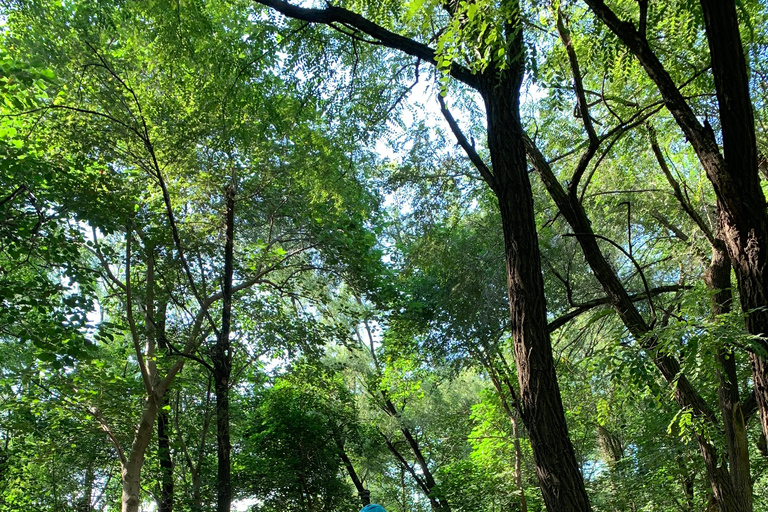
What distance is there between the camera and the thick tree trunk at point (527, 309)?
8.59 ft

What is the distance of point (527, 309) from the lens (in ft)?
9.42

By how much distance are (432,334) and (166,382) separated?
12.8 ft

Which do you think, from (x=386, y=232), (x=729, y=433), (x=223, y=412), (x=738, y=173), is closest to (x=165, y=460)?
(x=223, y=412)

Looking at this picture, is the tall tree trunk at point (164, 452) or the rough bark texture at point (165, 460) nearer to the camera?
the tall tree trunk at point (164, 452)

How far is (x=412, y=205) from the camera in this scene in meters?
5.86

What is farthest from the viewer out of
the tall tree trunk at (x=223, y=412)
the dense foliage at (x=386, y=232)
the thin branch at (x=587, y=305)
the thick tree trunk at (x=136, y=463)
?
the thick tree trunk at (x=136, y=463)

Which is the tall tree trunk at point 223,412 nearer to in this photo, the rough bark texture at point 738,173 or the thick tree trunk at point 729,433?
the thick tree trunk at point 729,433

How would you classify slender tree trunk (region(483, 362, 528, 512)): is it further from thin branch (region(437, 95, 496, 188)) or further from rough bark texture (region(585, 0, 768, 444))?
rough bark texture (region(585, 0, 768, 444))

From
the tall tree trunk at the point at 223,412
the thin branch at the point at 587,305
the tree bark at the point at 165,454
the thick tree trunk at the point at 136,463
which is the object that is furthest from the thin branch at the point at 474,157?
the tree bark at the point at 165,454

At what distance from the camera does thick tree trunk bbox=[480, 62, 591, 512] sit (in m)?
2.62

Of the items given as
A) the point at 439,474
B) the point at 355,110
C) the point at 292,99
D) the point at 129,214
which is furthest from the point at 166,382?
the point at 439,474

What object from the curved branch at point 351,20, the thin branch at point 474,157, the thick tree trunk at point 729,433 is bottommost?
the thick tree trunk at point 729,433

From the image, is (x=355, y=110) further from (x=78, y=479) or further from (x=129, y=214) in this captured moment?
(x=78, y=479)

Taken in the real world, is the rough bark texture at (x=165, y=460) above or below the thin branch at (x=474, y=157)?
below
